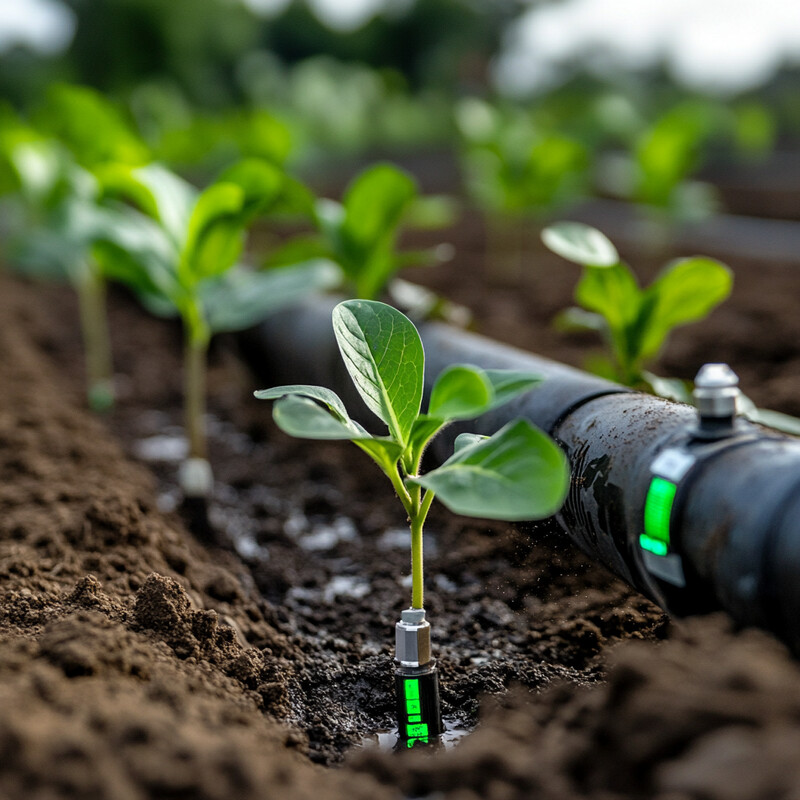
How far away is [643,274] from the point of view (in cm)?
400

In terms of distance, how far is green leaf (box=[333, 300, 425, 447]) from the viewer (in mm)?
979

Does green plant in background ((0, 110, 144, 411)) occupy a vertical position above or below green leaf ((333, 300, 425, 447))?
below

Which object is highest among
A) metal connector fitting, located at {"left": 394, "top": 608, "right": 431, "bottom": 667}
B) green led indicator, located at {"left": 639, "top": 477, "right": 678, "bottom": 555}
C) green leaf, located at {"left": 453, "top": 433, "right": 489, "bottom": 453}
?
green leaf, located at {"left": 453, "top": 433, "right": 489, "bottom": 453}

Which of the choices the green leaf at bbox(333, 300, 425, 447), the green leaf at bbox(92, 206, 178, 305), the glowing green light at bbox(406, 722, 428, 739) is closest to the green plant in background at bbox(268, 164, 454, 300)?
the green leaf at bbox(92, 206, 178, 305)

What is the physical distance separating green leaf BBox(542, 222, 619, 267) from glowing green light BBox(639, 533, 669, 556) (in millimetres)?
512

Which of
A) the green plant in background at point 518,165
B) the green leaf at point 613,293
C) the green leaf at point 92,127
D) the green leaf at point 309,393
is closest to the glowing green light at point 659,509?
the green leaf at point 309,393

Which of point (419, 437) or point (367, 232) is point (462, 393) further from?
point (367, 232)

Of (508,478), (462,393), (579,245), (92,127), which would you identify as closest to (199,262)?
(579,245)

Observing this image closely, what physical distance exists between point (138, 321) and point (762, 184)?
593 cm

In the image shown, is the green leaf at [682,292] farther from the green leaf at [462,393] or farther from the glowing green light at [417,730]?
the glowing green light at [417,730]

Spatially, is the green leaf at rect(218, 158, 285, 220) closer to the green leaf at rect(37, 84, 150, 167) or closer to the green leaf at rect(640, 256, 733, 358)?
the green leaf at rect(640, 256, 733, 358)

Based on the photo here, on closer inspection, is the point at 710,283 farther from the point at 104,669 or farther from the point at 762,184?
the point at 762,184

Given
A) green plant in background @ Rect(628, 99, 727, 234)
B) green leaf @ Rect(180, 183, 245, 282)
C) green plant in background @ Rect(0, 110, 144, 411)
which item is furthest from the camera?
green plant in background @ Rect(628, 99, 727, 234)

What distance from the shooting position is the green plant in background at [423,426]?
76 centimetres
